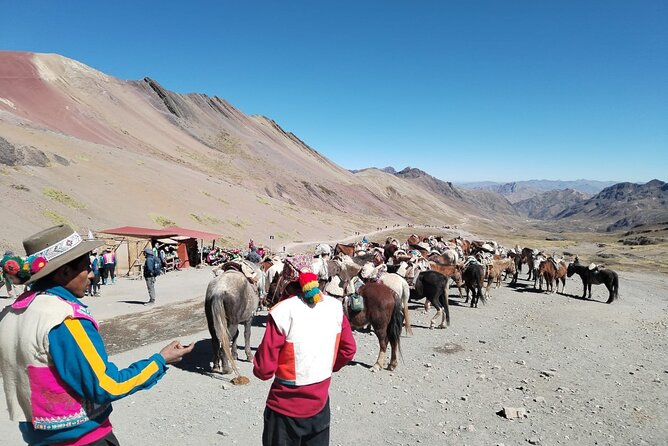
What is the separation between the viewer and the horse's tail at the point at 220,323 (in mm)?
7918

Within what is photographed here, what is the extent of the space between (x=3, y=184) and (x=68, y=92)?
55.1 meters

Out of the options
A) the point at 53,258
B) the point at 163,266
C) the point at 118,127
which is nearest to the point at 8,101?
the point at 118,127

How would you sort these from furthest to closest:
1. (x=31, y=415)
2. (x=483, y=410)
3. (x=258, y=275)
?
(x=258, y=275) → (x=483, y=410) → (x=31, y=415)

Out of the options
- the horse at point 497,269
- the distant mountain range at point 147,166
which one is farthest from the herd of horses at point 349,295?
the distant mountain range at point 147,166

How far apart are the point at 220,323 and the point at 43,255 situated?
5.91 meters

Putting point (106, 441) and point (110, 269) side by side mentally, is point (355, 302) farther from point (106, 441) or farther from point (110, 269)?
point (110, 269)

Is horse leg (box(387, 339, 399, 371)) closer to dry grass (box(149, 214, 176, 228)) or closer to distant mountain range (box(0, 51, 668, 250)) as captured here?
distant mountain range (box(0, 51, 668, 250))

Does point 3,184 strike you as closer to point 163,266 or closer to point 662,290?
point 163,266

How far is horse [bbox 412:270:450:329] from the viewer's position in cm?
1245

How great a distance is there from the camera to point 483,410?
23.0 feet

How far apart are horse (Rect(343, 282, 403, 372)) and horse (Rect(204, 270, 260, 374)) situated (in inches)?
100

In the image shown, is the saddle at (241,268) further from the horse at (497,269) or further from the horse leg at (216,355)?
the horse at (497,269)

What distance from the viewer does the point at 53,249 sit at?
2.48 metres

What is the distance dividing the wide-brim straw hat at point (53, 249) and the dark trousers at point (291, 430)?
2.06 metres
